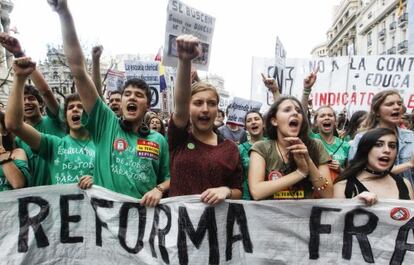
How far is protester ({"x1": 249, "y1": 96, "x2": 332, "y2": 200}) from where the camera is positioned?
2582 millimetres

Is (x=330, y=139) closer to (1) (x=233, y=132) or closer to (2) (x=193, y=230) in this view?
(2) (x=193, y=230)

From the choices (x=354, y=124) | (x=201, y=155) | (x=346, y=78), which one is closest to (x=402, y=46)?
(x=346, y=78)

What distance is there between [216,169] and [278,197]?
502mm

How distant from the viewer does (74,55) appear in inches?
105

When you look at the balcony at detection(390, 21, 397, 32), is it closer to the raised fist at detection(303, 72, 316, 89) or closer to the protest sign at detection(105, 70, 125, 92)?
the protest sign at detection(105, 70, 125, 92)

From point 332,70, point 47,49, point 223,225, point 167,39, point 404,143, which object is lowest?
point 223,225

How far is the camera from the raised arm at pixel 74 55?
256cm

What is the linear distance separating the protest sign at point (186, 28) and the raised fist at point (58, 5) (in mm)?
1075

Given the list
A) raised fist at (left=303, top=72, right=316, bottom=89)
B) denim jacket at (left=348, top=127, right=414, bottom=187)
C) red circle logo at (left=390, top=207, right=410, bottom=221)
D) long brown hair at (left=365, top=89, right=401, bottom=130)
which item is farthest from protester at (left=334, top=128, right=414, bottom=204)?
raised fist at (left=303, top=72, right=316, bottom=89)

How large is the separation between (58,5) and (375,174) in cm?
235

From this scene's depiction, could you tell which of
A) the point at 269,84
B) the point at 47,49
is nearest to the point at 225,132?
the point at 269,84

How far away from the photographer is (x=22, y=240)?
9.56 ft

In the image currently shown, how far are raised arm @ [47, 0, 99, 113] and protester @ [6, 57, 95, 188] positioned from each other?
14.8 inches

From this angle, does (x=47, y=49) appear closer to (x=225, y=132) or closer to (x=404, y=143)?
(x=225, y=132)
